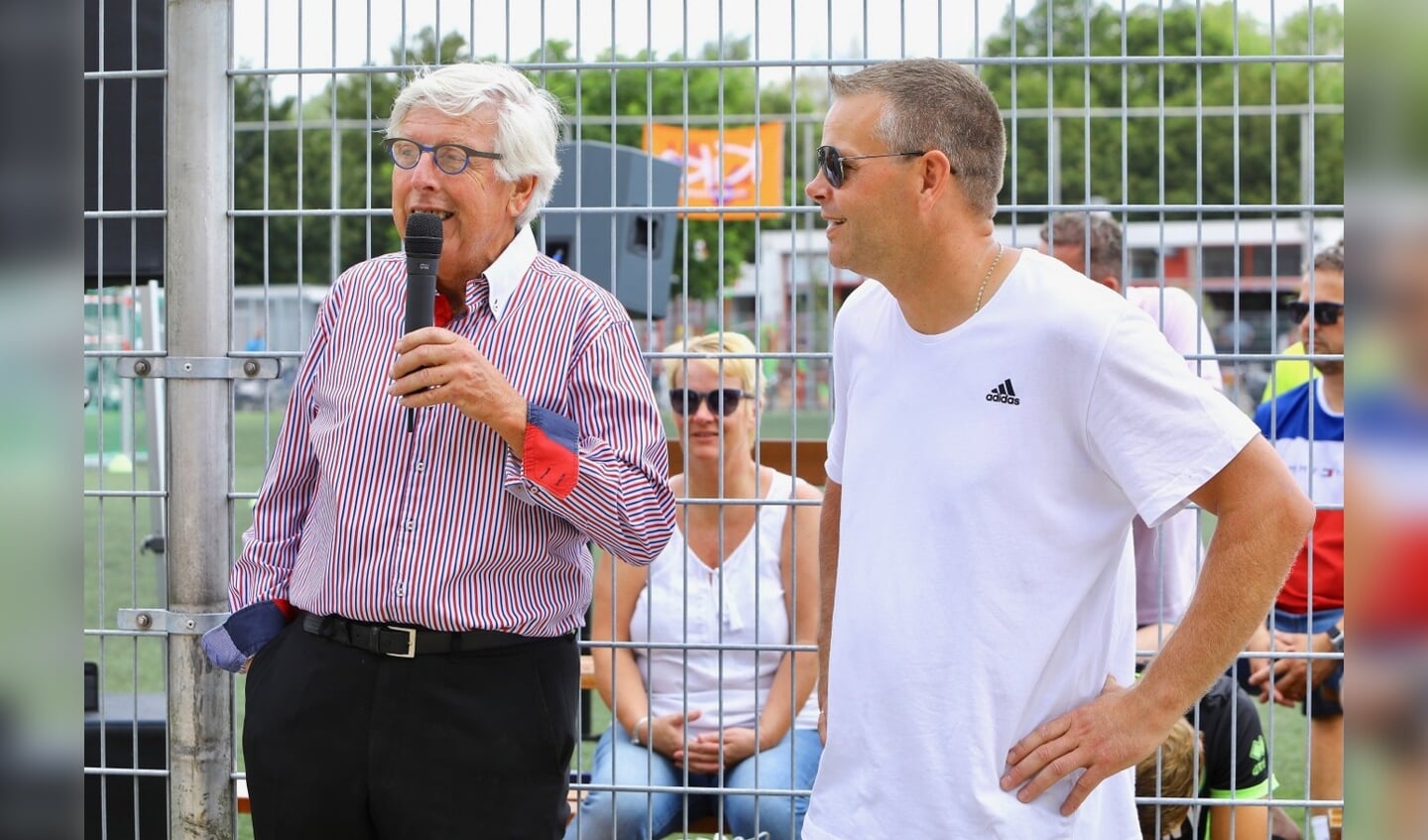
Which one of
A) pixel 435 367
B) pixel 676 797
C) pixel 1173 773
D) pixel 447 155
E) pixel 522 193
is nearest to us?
pixel 435 367

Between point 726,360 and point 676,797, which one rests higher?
point 726,360

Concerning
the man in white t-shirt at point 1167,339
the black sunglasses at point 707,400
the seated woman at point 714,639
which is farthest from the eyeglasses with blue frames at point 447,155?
the man in white t-shirt at point 1167,339

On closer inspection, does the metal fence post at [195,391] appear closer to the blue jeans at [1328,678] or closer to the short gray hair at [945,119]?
the short gray hair at [945,119]

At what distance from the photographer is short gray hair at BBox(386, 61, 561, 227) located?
104 inches

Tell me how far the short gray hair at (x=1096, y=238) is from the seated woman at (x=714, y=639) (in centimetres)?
108

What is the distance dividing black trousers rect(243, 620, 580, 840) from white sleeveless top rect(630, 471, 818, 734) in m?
1.31

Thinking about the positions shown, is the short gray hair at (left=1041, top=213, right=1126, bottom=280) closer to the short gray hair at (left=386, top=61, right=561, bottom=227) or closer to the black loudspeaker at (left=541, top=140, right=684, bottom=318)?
the black loudspeaker at (left=541, top=140, right=684, bottom=318)

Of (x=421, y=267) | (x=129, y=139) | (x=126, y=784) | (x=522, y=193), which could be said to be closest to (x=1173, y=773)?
(x=522, y=193)

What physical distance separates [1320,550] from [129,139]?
3432 millimetres

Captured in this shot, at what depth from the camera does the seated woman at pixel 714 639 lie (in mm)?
3709

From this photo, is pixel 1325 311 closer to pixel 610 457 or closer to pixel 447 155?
pixel 610 457

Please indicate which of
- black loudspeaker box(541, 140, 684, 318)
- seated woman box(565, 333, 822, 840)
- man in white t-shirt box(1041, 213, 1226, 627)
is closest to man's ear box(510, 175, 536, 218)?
black loudspeaker box(541, 140, 684, 318)

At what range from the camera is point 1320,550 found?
429 centimetres
